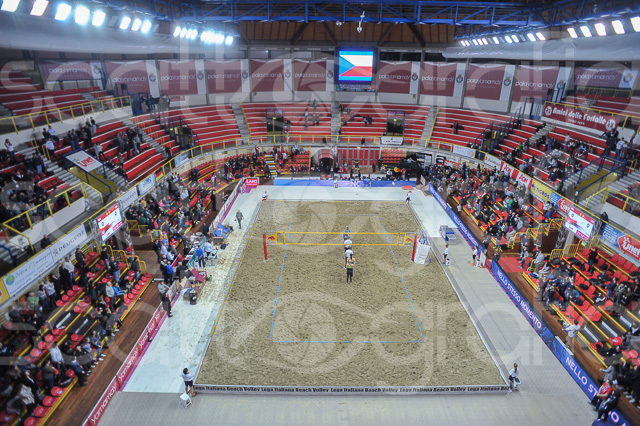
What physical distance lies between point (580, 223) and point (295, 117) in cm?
3025

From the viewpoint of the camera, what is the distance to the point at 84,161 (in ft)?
64.5

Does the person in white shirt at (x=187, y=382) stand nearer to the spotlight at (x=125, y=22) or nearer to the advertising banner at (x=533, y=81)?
the spotlight at (x=125, y=22)

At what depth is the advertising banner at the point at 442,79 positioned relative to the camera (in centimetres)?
3959

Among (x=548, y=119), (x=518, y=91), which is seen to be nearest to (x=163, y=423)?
(x=548, y=119)

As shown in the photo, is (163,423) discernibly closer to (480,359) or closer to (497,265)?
(480,359)

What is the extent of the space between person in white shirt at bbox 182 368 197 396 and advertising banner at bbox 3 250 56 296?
596 centimetres

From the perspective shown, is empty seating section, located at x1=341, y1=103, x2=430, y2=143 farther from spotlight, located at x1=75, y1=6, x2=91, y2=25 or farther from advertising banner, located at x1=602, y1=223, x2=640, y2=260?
spotlight, located at x1=75, y1=6, x2=91, y2=25

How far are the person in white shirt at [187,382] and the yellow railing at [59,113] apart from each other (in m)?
15.1

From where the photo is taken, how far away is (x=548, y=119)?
29984 mm

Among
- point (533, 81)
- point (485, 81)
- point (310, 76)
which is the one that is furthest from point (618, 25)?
point (310, 76)

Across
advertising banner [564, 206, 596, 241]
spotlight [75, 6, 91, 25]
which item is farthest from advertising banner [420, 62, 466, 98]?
spotlight [75, 6, 91, 25]

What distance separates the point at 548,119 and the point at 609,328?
67.9 feet

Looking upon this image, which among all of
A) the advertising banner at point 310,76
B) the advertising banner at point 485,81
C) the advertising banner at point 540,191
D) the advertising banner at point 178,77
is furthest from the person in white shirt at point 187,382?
the advertising banner at point 485,81

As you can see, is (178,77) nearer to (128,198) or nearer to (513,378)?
(128,198)
